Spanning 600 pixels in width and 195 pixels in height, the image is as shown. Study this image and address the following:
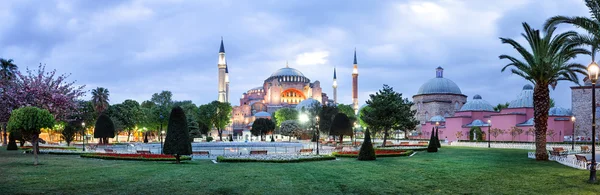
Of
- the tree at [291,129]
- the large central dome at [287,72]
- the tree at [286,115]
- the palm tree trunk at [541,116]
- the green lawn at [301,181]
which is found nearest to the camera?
the green lawn at [301,181]

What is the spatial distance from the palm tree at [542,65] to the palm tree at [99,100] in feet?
146

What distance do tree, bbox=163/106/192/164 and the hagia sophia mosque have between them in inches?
1059

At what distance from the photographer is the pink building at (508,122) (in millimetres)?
40388

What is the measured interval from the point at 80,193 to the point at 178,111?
8444 millimetres

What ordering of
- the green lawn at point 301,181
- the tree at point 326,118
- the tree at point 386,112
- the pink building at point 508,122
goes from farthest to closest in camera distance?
1. the tree at point 326,118
2. the pink building at point 508,122
3. the tree at point 386,112
4. the green lawn at point 301,181

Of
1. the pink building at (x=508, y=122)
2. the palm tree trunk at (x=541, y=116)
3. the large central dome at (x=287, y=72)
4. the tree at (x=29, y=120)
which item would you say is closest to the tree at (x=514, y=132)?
the pink building at (x=508, y=122)

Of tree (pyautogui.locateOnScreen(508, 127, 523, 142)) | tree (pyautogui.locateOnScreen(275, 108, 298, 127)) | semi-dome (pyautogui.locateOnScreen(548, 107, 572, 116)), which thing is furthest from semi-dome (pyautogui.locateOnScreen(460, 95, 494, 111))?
tree (pyautogui.locateOnScreen(275, 108, 298, 127))

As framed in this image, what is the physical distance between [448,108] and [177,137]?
53068 mm

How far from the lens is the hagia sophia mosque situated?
133 feet

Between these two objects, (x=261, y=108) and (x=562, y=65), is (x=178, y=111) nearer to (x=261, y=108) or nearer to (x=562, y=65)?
(x=562, y=65)

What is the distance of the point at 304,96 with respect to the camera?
109 meters

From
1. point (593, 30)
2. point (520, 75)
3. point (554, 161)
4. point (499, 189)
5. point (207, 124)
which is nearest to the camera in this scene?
point (499, 189)

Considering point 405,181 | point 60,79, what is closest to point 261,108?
point 60,79

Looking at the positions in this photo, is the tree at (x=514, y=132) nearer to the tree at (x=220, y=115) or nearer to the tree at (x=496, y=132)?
the tree at (x=496, y=132)
